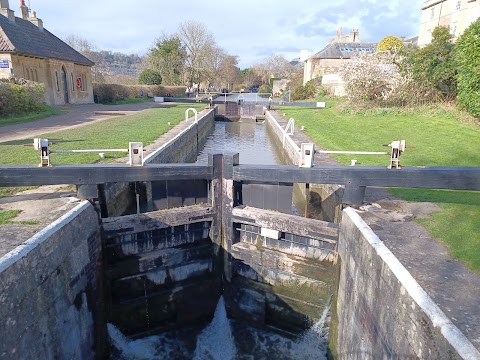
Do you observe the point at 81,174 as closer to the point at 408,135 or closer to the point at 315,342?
the point at 315,342

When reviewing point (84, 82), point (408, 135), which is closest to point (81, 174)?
point (408, 135)

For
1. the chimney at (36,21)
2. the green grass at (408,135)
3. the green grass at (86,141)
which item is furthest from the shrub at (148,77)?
the green grass at (408,135)

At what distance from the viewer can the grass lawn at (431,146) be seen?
469cm

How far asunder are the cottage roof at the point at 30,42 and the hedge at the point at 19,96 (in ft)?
12.4

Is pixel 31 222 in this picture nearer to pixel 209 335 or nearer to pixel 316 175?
pixel 209 335

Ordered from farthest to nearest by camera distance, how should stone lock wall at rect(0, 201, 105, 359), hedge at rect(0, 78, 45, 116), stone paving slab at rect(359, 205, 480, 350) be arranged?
1. hedge at rect(0, 78, 45, 116)
2. stone lock wall at rect(0, 201, 105, 359)
3. stone paving slab at rect(359, 205, 480, 350)

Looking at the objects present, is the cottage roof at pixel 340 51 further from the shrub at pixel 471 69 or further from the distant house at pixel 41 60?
the shrub at pixel 471 69

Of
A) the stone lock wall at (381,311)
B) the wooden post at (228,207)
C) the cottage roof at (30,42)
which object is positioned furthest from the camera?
the cottage roof at (30,42)

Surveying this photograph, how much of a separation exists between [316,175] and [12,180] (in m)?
4.73

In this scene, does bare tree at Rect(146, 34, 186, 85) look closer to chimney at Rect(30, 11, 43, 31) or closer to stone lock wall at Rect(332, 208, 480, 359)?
chimney at Rect(30, 11, 43, 31)

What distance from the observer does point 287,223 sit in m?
6.03

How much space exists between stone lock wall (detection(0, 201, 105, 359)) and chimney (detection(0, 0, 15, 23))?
949 inches

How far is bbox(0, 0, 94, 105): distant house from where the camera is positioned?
1991 centimetres

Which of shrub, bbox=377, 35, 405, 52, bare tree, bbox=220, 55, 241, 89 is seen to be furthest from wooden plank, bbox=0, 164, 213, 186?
bare tree, bbox=220, 55, 241, 89
